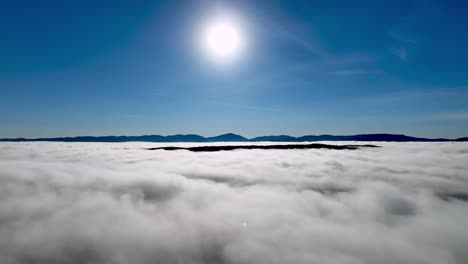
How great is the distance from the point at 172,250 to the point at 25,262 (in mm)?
3694

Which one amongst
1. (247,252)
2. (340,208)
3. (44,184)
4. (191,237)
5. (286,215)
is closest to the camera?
(247,252)

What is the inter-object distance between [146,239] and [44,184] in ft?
35.7

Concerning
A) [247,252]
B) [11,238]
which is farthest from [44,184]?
[247,252]

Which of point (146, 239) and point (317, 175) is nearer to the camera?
point (146, 239)

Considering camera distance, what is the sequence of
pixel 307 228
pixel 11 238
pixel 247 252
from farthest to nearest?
pixel 307 228, pixel 11 238, pixel 247 252

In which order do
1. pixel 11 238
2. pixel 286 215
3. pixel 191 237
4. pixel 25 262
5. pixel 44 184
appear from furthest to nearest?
pixel 44 184, pixel 286 215, pixel 191 237, pixel 11 238, pixel 25 262

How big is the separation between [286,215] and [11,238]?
9.53m

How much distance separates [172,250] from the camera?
20.7ft

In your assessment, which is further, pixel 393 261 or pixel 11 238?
pixel 11 238

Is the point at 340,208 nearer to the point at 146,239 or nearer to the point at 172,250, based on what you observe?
the point at 172,250

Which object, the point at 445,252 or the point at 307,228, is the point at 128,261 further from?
the point at 445,252

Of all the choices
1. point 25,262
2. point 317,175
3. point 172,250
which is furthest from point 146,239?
point 317,175

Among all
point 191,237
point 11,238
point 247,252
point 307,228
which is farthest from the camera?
point 307,228

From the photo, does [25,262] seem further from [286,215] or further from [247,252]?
[286,215]
